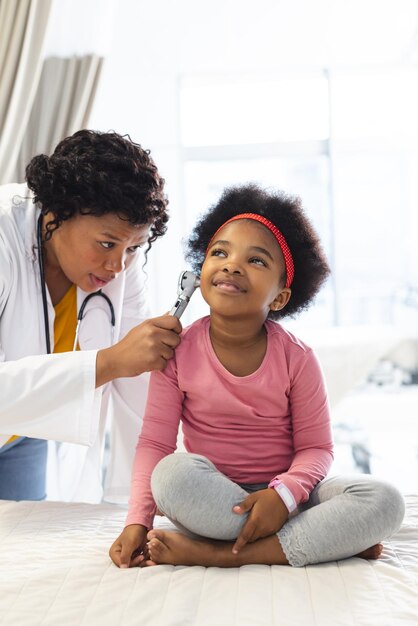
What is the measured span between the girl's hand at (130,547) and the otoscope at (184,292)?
397mm

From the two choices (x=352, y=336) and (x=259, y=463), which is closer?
(x=259, y=463)

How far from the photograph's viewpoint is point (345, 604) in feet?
3.34

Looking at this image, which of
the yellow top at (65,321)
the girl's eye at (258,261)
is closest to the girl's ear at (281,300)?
the girl's eye at (258,261)

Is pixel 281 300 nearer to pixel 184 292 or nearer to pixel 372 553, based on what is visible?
pixel 184 292

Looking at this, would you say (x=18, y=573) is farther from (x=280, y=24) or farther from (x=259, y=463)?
(x=280, y=24)

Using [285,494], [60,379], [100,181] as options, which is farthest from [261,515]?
[100,181]

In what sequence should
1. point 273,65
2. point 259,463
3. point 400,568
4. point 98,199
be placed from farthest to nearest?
1. point 273,65
2. point 98,199
3. point 259,463
4. point 400,568

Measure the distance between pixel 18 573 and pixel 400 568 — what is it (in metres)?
0.62

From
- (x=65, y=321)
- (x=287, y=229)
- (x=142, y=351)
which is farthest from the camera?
(x=65, y=321)

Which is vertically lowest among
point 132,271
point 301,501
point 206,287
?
point 301,501

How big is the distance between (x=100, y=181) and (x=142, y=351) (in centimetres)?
38

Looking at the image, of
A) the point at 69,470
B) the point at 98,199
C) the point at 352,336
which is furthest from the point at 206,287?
the point at 352,336

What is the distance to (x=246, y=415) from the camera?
1.36m

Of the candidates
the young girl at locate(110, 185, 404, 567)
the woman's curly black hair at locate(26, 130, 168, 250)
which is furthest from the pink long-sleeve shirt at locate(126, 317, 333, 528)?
the woman's curly black hair at locate(26, 130, 168, 250)
